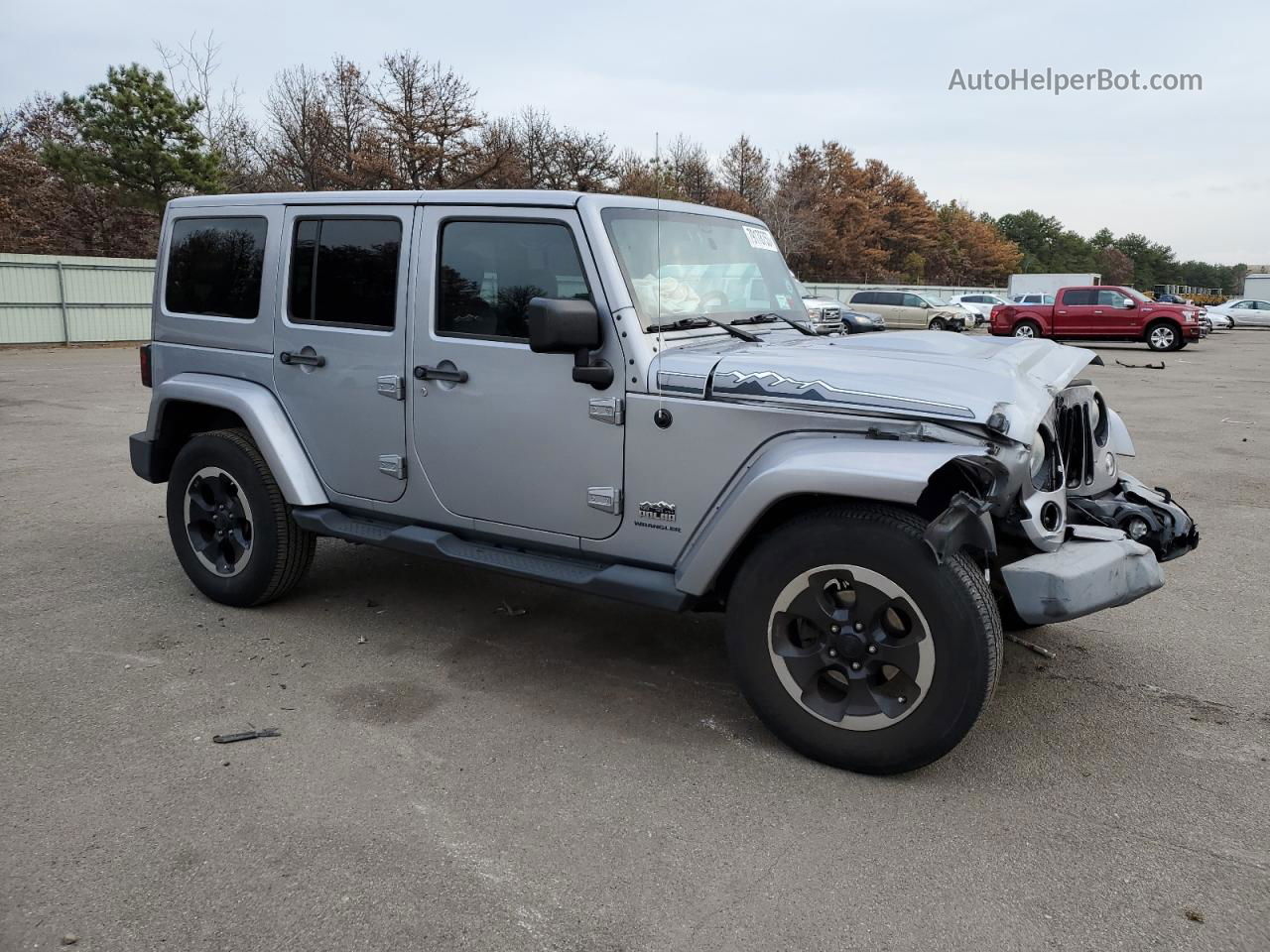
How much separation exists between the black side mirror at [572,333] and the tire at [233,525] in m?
1.83

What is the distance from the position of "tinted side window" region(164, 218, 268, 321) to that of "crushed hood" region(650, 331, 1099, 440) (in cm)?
232

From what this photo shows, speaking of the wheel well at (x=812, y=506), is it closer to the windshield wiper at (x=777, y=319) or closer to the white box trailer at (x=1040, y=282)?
the windshield wiper at (x=777, y=319)

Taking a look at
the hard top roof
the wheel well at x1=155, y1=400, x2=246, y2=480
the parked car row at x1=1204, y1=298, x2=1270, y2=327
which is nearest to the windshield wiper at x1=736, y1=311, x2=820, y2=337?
the hard top roof

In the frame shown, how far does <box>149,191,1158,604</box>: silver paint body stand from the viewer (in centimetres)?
316

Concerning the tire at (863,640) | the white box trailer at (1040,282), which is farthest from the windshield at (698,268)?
the white box trailer at (1040,282)

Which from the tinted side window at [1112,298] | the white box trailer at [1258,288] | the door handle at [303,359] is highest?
the white box trailer at [1258,288]

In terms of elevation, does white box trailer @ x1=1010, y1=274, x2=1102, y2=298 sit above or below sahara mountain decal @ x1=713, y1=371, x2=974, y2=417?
above

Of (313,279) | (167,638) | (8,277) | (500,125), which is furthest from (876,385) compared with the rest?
(500,125)

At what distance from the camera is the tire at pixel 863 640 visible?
9.94 ft

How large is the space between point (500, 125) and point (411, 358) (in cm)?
4151

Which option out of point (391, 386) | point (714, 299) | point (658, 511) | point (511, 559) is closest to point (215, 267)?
point (391, 386)

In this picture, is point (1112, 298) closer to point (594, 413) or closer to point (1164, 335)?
point (1164, 335)

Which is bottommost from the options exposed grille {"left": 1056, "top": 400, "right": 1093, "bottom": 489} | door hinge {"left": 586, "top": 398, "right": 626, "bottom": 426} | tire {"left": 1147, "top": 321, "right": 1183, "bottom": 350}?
exposed grille {"left": 1056, "top": 400, "right": 1093, "bottom": 489}

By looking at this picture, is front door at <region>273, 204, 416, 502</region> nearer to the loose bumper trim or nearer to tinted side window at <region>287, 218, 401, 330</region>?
tinted side window at <region>287, 218, 401, 330</region>
